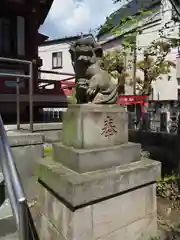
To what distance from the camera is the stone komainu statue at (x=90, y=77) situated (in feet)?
10.9

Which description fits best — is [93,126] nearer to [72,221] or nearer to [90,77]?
[90,77]

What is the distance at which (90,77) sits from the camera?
3.38 metres

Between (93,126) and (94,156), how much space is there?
0.36m

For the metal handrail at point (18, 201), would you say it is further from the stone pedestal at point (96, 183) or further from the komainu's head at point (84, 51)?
the komainu's head at point (84, 51)

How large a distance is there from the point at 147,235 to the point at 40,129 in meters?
2.92

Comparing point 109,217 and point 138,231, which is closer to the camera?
point 109,217

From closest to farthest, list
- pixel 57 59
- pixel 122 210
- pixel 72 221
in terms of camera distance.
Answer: pixel 72 221 → pixel 122 210 → pixel 57 59

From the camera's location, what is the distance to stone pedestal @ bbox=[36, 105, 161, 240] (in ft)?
9.43

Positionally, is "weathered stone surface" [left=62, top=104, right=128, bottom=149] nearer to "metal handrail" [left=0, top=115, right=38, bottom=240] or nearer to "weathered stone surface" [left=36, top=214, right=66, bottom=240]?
"weathered stone surface" [left=36, top=214, right=66, bottom=240]

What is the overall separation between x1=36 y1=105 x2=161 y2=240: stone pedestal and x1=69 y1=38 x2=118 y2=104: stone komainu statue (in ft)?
0.58

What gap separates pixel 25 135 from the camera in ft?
12.5

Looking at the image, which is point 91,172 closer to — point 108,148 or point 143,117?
point 108,148

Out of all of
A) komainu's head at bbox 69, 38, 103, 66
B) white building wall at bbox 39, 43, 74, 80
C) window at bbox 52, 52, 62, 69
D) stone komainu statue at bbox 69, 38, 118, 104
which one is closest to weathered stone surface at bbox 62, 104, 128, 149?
stone komainu statue at bbox 69, 38, 118, 104

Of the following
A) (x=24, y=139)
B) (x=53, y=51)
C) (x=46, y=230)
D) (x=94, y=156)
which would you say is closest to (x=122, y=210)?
(x=94, y=156)
